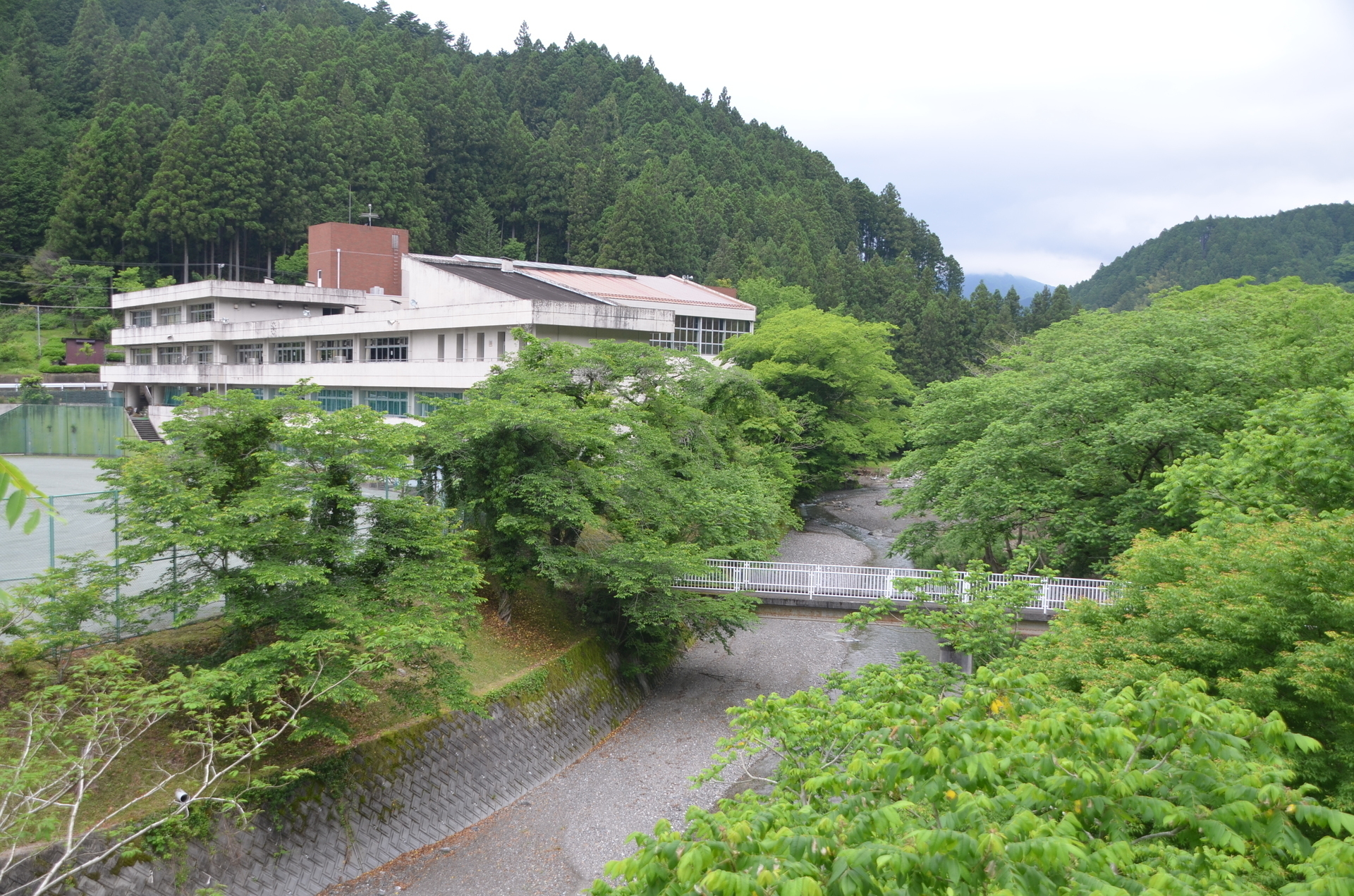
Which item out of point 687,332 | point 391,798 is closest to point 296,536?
point 391,798

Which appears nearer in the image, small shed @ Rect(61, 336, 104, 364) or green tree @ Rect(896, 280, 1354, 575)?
green tree @ Rect(896, 280, 1354, 575)

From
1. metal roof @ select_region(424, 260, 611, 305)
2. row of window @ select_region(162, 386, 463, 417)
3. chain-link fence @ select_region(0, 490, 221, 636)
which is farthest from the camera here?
metal roof @ select_region(424, 260, 611, 305)

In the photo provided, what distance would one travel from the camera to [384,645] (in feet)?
41.3

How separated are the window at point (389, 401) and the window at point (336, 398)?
1.33 metres

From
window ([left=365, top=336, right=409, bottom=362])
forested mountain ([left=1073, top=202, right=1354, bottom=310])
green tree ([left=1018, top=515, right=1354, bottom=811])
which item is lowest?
green tree ([left=1018, top=515, right=1354, bottom=811])

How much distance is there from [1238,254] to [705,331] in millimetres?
85242

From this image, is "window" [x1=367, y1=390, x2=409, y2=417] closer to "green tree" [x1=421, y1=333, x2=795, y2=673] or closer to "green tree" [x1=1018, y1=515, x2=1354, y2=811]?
"green tree" [x1=421, y1=333, x2=795, y2=673]

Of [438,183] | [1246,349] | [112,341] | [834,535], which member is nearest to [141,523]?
[1246,349]

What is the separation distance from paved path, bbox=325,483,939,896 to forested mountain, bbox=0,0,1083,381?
3888 cm

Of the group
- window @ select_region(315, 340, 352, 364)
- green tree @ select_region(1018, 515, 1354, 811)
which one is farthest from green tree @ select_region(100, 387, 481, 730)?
window @ select_region(315, 340, 352, 364)

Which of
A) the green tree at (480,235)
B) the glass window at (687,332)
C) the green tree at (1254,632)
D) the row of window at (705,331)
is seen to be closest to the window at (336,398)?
the row of window at (705,331)

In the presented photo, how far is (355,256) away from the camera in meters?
44.1

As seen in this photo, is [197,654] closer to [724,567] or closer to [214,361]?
[724,567]

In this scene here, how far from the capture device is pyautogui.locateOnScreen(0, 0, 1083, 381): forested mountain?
52500mm
